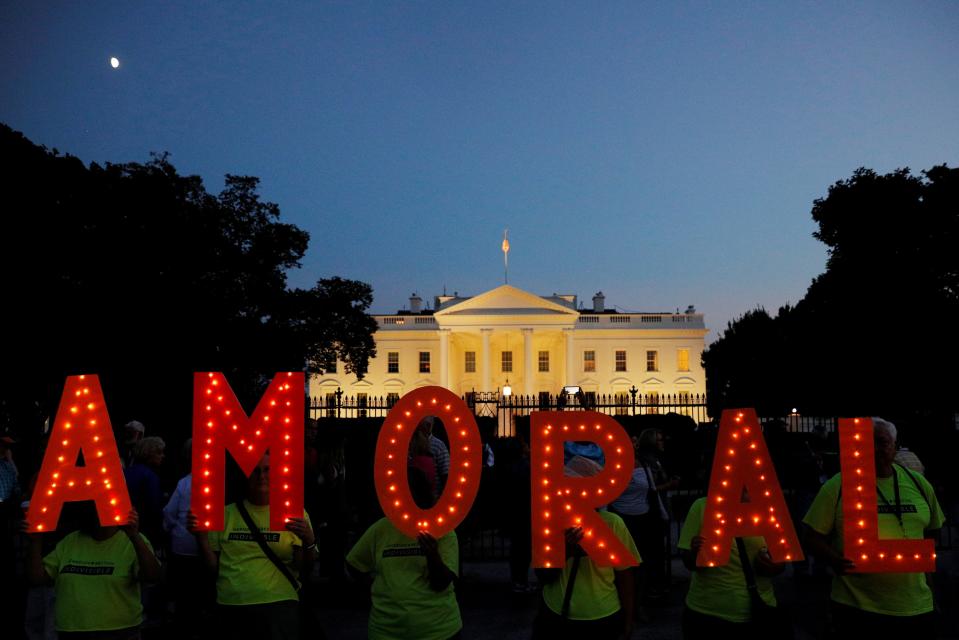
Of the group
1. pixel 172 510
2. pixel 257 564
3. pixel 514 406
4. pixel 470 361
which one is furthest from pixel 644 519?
pixel 470 361

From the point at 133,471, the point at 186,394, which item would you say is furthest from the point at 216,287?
the point at 133,471

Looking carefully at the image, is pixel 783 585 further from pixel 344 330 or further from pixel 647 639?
pixel 344 330

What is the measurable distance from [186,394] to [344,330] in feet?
45.9

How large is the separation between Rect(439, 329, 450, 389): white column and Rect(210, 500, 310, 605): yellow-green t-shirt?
52.5m

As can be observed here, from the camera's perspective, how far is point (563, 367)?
58.8 meters

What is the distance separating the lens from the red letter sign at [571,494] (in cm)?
416

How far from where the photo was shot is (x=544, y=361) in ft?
196

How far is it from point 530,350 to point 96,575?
5341 centimetres

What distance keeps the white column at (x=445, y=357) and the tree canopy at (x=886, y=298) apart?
29.3 metres

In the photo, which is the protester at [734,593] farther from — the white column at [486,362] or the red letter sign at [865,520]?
the white column at [486,362]

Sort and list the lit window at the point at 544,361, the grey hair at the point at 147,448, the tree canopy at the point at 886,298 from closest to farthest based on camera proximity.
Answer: the grey hair at the point at 147,448 → the tree canopy at the point at 886,298 → the lit window at the point at 544,361

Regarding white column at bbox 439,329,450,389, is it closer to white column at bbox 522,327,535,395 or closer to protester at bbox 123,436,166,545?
white column at bbox 522,327,535,395

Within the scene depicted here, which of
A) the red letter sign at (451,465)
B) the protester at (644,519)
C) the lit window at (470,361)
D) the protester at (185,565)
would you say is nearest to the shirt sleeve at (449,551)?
the red letter sign at (451,465)

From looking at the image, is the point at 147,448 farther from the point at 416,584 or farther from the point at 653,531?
the point at 653,531
